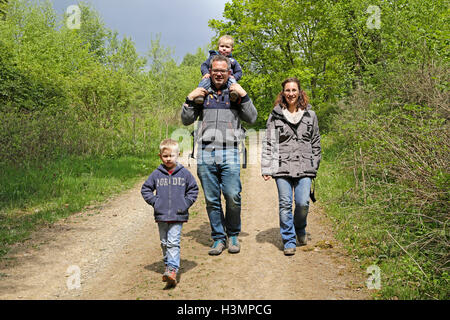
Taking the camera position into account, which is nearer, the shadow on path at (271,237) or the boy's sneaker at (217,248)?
the boy's sneaker at (217,248)

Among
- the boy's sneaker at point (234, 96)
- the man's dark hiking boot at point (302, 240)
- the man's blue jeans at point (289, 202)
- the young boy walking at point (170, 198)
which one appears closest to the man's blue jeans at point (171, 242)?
the young boy walking at point (170, 198)

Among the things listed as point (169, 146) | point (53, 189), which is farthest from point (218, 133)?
point (53, 189)

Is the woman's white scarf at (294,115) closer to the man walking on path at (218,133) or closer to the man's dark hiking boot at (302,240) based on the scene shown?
the man walking on path at (218,133)

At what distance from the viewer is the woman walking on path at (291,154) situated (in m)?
5.05

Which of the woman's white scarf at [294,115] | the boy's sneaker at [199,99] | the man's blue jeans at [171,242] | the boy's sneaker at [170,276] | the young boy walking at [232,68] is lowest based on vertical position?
the boy's sneaker at [170,276]

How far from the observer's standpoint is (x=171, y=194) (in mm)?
4250

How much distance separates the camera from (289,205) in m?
5.00

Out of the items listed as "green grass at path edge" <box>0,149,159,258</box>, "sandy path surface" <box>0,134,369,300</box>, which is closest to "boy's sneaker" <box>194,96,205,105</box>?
"sandy path surface" <box>0,134,369,300</box>

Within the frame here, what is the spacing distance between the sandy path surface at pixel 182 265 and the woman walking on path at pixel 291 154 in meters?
0.49

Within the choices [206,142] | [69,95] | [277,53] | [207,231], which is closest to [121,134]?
[69,95]

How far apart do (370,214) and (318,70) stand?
20.8 meters

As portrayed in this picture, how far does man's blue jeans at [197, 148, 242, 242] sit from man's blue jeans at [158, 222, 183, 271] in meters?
0.83

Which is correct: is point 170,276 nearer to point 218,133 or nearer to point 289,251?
point 289,251

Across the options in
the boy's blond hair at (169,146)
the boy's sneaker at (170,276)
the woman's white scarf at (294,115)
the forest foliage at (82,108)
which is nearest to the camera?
the boy's sneaker at (170,276)
